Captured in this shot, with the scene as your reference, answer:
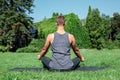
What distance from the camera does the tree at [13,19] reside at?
1924 inches

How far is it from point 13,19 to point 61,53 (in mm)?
41994

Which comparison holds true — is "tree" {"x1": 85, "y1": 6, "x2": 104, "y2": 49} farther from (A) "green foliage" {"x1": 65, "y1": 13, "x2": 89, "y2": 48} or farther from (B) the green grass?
Answer: (B) the green grass

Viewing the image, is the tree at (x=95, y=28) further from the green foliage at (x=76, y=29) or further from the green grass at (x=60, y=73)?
the green grass at (x=60, y=73)

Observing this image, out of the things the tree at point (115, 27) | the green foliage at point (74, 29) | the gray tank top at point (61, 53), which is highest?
the gray tank top at point (61, 53)

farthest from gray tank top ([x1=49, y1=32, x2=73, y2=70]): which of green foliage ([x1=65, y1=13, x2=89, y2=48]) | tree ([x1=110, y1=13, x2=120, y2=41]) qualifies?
tree ([x1=110, y1=13, x2=120, y2=41])

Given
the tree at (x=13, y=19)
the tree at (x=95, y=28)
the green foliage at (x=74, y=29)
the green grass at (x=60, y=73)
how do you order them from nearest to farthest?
the green grass at (x=60, y=73) < the green foliage at (x=74, y=29) < the tree at (x=13, y=19) < the tree at (x=95, y=28)

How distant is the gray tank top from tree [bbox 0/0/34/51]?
39.2m

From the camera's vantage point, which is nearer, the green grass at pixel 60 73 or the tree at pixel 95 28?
the green grass at pixel 60 73

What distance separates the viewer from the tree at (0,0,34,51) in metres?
48.9

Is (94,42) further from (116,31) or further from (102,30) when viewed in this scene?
(116,31)

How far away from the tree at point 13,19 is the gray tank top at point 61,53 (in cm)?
3919

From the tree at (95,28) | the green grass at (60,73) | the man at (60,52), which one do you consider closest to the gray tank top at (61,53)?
the man at (60,52)

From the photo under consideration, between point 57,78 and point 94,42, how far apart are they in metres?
46.0

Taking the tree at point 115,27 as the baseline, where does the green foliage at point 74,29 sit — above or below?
above
